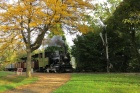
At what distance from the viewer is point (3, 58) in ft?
88.0

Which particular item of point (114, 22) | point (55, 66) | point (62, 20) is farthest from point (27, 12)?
point (55, 66)

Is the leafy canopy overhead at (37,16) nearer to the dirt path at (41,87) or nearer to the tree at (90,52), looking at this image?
the dirt path at (41,87)

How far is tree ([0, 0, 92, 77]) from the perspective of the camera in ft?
80.9

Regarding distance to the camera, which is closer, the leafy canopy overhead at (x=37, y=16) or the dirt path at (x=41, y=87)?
the dirt path at (x=41, y=87)

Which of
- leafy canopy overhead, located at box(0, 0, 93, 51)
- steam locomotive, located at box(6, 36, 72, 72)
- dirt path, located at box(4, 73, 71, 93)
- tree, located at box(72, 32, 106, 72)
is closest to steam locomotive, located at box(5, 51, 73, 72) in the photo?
steam locomotive, located at box(6, 36, 72, 72)

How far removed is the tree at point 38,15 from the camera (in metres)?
24.7

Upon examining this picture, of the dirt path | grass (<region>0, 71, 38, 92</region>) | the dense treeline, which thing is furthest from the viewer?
the dense treeline

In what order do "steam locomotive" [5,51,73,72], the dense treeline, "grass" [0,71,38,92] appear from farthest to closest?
the dense treeline, "steam locomotive" [5,51,73,72], "grass" [0,71,38,92]

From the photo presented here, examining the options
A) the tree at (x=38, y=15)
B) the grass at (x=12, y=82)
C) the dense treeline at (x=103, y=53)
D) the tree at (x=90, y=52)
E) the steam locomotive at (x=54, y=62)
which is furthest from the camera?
the tree at (x=90, y=52)

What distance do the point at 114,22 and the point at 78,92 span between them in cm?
1784

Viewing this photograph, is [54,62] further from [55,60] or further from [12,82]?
[12,82]

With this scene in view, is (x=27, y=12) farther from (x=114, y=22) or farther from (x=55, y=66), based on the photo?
(x=55, y=66)

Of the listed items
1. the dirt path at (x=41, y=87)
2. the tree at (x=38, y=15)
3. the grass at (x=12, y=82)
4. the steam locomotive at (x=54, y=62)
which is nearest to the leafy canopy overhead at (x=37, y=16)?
the tree at (x=38, y=15)

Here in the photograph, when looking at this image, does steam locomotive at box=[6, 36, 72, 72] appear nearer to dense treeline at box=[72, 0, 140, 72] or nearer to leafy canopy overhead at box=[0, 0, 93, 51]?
dense treeline at box=[72, 0, 140, 72]
